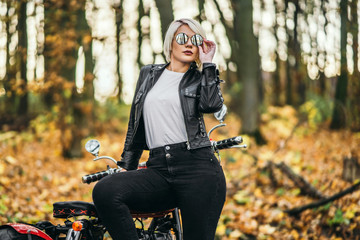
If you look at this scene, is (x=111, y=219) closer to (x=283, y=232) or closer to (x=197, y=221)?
(x=197, y=221)

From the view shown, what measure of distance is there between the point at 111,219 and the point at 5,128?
12974 millimetres

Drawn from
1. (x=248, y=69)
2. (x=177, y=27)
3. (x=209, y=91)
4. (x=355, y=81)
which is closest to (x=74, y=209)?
(x=209, y=91)

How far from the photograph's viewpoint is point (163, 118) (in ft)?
10.6

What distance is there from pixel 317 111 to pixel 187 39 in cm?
1411

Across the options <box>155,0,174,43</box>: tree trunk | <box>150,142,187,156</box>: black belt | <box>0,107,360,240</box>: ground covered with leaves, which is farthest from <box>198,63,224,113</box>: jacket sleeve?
<box>155,0,174,43</box>: tree trunk

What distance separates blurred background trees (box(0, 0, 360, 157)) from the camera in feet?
34.1

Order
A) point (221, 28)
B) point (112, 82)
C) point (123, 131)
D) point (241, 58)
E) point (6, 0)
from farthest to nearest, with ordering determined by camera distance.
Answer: point (221, 28) → point (112, 82) → point (123, 131) → point (241, 58) → point (6, 0)

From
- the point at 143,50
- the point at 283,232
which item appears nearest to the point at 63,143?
the point at 283,232

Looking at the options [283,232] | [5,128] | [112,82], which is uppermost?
[112,82]

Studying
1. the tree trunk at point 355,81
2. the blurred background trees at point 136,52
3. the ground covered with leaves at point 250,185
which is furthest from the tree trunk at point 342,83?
the ground covered with leaves at point 250,185

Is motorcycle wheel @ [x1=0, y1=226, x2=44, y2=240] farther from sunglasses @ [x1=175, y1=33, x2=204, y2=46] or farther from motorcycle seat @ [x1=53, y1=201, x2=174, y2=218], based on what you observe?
sunglasses @ [x1=175, y1=33, x2=204, y2=46]

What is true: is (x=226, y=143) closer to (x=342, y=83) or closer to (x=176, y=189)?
(x=176, y=189)

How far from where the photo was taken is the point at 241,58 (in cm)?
1419

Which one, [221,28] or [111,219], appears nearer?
[111,219]
